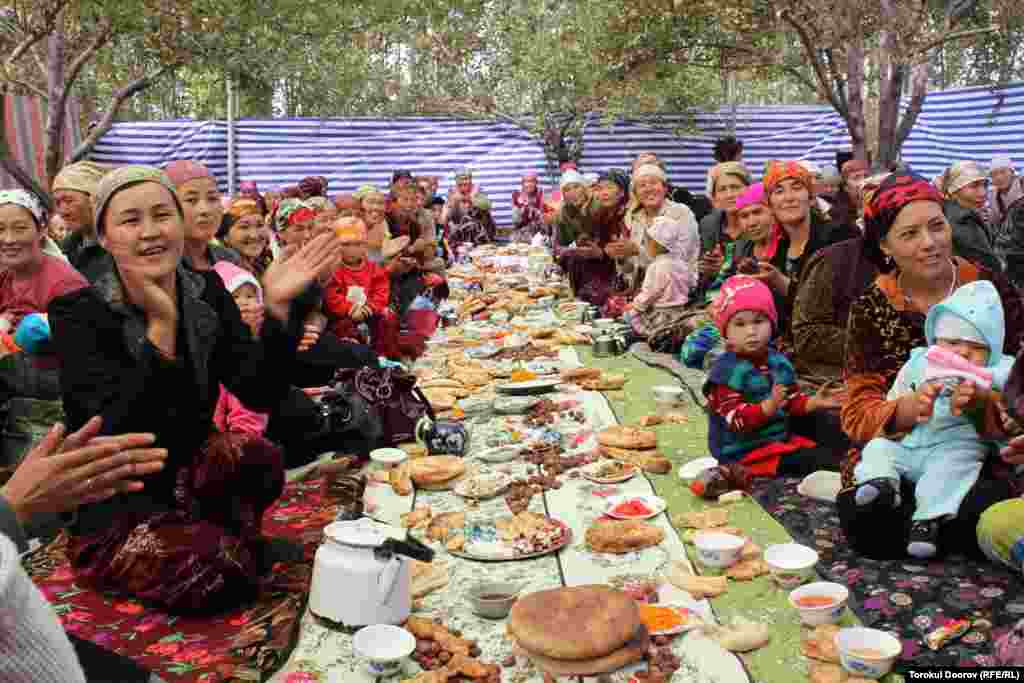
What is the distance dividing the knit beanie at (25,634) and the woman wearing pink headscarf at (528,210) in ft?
49.0

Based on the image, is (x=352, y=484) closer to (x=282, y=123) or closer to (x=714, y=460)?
(x=714, y=460)

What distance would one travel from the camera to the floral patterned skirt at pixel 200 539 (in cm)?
311

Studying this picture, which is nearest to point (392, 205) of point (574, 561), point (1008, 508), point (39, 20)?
point (39, 20)

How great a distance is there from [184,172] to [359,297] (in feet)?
5.84

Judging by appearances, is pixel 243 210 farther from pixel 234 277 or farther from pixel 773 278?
pixel 773 278

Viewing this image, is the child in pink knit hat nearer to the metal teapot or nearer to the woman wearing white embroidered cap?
the metal teapot

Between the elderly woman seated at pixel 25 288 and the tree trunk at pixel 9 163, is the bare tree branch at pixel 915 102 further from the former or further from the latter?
the elderly woman seated at pixel 25 288

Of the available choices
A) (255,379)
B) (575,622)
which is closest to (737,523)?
(575,622)

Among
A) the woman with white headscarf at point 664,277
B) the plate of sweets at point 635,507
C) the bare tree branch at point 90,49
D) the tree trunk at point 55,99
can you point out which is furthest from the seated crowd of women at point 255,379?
the tree trunk at point 55,99

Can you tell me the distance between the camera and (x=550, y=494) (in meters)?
4.17

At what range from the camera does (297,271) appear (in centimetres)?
312

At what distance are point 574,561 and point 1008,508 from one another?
4.66ft

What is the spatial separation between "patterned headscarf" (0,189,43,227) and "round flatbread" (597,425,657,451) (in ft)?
9.41

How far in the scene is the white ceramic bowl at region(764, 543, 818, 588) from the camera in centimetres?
313
